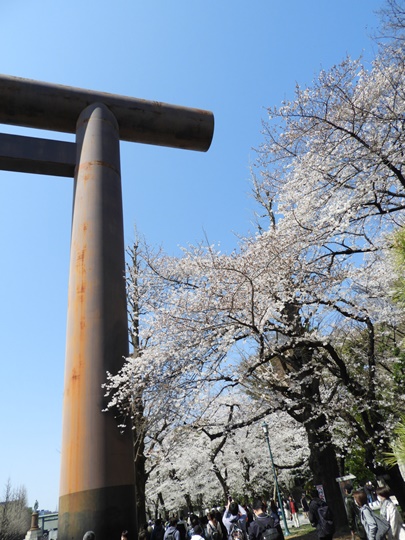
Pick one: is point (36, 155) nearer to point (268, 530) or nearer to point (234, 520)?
point (268, 530)

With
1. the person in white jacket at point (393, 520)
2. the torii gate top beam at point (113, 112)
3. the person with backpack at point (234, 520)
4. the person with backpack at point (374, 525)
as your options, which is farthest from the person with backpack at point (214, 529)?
→ the torii gate top beam at point (113, 112)

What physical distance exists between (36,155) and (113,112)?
190cm

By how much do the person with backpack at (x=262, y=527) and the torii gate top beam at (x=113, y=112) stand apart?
7473 millimetres

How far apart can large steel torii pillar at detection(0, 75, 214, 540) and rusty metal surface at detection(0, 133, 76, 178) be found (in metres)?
0.02

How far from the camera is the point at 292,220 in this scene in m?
9.70

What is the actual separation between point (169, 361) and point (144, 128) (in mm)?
5248

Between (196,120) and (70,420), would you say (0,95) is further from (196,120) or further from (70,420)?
(70,420)

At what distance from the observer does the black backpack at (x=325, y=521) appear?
303 inches

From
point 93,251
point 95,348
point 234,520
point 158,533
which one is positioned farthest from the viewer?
point 158,533

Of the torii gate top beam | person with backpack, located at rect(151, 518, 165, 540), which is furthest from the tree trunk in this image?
the torii gate top beam

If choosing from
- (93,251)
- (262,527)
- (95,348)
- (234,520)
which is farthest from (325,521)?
(93,251)

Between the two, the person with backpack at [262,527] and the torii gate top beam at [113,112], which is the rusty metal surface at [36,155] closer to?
the torii gate top beam at [113,112]

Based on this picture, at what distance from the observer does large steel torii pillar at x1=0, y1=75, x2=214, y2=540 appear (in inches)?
214

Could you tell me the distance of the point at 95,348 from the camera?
6152 millimetres
